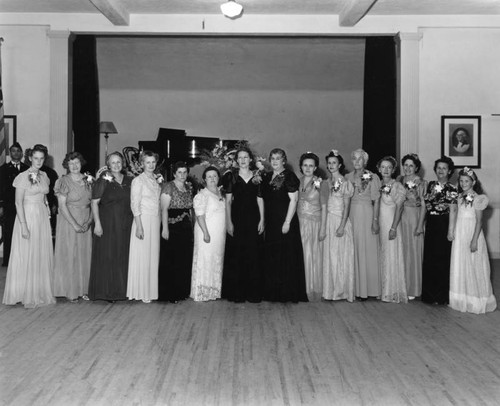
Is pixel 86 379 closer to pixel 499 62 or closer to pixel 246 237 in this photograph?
pixel 246 237

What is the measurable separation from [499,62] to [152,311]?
6456 millimetres

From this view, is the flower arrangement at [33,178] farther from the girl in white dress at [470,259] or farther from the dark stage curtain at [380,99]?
the dark stage curtain at [380,99]

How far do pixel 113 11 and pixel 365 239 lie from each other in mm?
4488

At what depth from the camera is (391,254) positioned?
607cm

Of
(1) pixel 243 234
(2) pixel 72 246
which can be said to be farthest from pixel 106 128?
(1) pixel 243 234

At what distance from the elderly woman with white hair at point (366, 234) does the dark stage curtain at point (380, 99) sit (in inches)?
138

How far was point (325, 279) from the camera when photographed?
6020 mm

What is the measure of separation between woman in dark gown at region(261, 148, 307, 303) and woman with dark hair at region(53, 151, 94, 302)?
188cm

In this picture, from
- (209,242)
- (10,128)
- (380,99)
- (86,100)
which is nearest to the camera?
(209,242)

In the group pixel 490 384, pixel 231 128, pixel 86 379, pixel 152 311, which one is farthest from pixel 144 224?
pixel 231 128

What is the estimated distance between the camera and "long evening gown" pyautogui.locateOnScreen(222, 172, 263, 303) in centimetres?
594

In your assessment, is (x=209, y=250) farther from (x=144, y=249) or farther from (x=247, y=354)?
(x=247, y=354)

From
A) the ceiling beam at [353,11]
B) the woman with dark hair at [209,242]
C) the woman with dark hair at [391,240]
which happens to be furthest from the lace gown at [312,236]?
the ceiling beam at [353,11]

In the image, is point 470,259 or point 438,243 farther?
point 438,243
